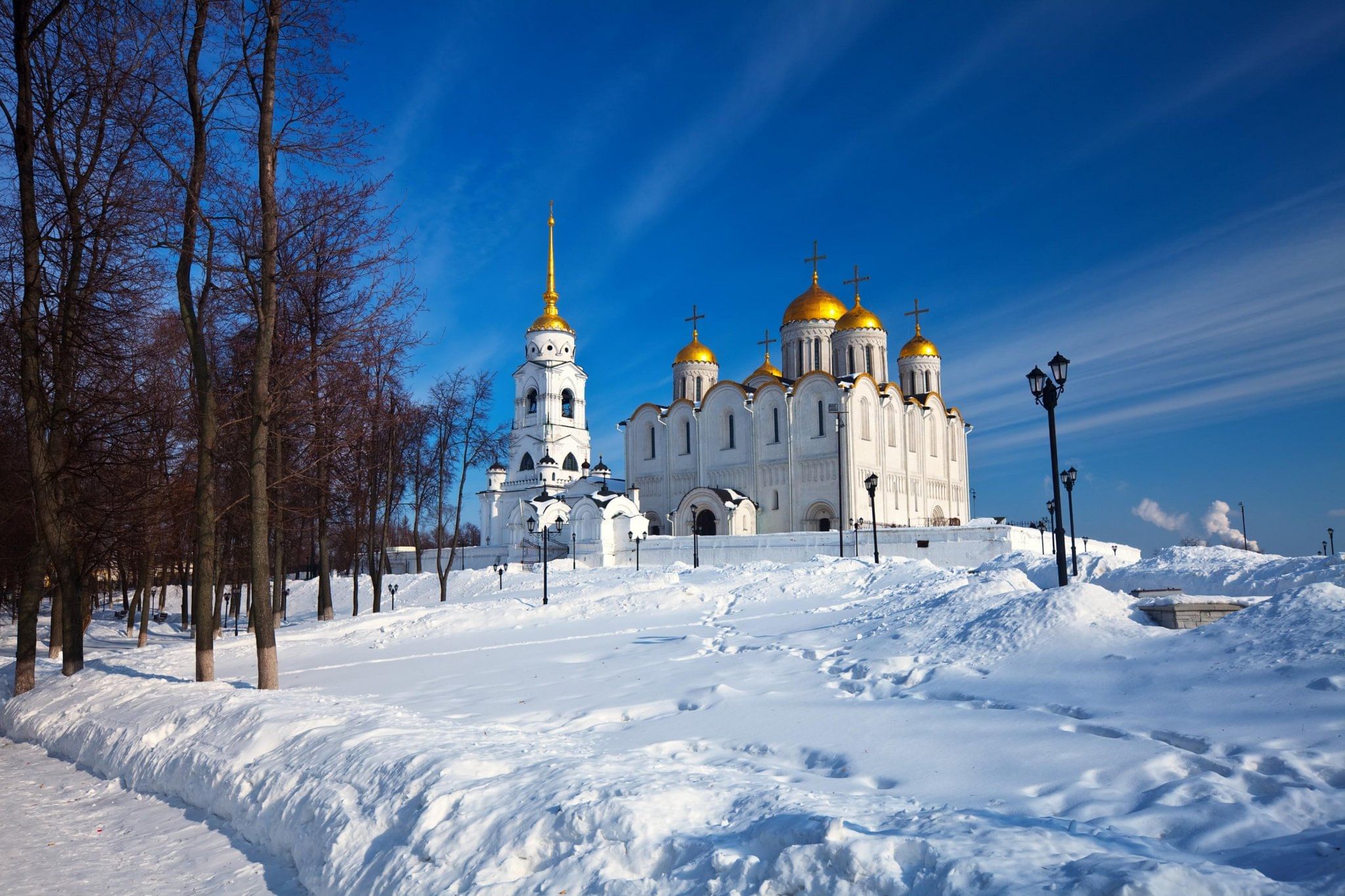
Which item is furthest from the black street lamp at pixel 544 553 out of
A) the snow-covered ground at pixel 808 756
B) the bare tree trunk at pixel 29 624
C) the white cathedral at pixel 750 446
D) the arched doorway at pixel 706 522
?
the snow-covered ground at pixel 808 756

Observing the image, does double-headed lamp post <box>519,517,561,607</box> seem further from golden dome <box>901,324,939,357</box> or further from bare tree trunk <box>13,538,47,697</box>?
golden dome <box>901,324,939,357</box>

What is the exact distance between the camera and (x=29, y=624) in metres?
12.5

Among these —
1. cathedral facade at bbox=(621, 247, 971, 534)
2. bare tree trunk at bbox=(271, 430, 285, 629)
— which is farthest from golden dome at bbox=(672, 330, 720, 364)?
bare tree trunk at bbox=(271, 430, 285, 629)

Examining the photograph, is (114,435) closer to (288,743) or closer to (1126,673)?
(288,743)

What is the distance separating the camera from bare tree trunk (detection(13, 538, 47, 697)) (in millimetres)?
12281

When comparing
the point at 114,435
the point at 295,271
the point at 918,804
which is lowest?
the point at 918,804

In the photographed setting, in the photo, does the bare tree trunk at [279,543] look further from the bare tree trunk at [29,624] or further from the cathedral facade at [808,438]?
the cathedral facade at [808,438]

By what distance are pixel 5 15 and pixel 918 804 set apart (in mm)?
15471

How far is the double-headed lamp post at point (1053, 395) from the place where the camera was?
1247 cm

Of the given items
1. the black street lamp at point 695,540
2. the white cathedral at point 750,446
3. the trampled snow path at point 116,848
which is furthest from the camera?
the white cathedral at point 750,446

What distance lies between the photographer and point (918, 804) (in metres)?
4.74

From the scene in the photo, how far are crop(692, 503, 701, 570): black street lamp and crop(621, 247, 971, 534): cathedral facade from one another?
20 cm

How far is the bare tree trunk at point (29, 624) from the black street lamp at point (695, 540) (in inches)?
797

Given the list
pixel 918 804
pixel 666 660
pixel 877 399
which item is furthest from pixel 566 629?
pixel 877 399
